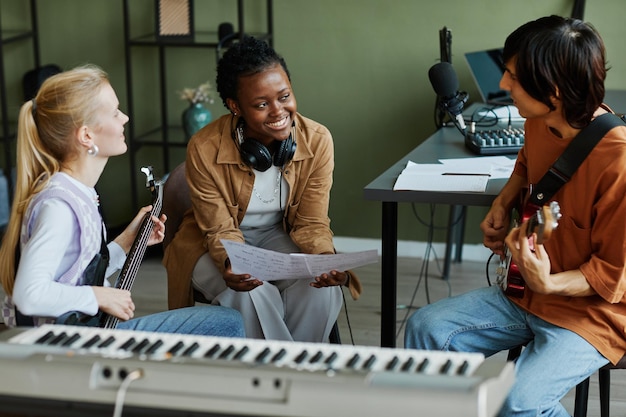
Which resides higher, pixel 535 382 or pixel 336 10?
pixel 336 10

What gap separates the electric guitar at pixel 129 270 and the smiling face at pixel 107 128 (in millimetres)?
185

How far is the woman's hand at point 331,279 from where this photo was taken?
242 cm

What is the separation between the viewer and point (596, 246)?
1913 mm

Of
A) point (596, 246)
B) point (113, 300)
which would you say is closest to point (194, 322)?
point (113, 300)

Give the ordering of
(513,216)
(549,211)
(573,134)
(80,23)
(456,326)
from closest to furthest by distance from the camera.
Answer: (549,211), (573,134), (456,326), (513,216), (80,23)

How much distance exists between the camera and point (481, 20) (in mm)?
3916

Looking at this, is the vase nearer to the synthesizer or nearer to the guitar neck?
the guitar neck

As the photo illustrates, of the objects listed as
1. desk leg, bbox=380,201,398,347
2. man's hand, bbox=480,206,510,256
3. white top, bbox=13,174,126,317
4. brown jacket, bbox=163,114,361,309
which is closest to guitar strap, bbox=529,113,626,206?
man's hand, bbox=480,206,510,256

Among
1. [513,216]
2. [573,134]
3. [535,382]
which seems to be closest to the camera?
[535,382]

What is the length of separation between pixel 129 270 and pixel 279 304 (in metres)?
0.63

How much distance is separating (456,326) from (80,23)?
2863mm

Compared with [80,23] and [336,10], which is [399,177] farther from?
[80,23]

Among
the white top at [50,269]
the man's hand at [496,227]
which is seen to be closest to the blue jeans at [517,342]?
the man's hand at [496,227]

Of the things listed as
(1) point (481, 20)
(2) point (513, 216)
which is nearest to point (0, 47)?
(1) point (481, 20)
